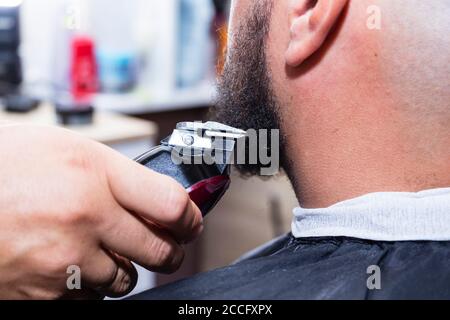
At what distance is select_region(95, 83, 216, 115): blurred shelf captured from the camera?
7.31 feet

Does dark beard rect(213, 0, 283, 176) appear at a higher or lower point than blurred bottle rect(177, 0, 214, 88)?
lower

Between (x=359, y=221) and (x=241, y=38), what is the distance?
0.32 metres

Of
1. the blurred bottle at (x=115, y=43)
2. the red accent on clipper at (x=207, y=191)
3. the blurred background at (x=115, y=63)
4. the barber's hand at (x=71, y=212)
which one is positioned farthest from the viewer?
the blurred bottle at (x=115, y=43)

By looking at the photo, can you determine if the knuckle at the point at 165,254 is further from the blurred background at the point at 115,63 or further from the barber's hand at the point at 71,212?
the blurred background at the point at 115,63

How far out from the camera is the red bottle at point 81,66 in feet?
7.19

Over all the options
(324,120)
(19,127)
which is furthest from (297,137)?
(19,127)

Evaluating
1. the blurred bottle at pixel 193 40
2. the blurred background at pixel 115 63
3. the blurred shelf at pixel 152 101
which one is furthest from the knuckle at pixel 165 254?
the blurred bottle at pixel 193 40

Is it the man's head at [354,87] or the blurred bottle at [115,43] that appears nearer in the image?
the man's head at [354,87]

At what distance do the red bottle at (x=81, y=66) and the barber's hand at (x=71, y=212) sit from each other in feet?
5.11

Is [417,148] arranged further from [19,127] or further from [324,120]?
[19,127]

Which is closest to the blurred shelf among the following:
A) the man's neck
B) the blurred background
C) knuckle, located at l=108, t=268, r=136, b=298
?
the blurred background

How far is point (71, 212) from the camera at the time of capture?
622 mm

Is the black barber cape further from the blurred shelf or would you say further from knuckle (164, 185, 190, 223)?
the blurred shelf

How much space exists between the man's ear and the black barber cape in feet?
0.85
